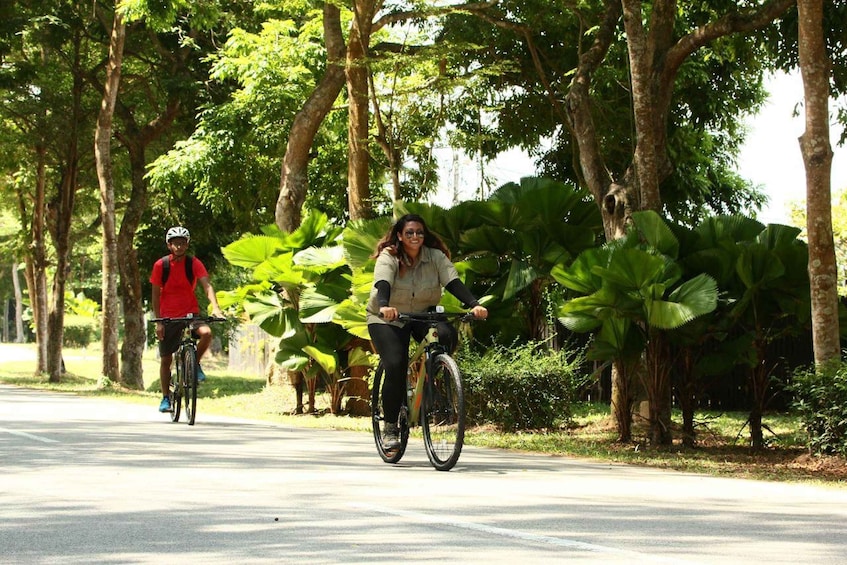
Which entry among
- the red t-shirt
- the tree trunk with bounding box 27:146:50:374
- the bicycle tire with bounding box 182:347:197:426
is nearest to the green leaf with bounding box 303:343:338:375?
the bicycle tire with bounding box 182:347:197:426

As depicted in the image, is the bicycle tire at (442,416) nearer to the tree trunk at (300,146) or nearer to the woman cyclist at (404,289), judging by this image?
the woman cyclist at (404,289)

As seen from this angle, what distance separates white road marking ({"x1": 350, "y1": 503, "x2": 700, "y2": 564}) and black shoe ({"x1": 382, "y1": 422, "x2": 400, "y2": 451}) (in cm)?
267

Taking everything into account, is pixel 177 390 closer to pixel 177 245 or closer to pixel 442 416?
pixel 177 245

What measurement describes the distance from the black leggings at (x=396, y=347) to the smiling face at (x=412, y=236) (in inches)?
24.5

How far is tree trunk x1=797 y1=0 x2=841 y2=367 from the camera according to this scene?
12891mm

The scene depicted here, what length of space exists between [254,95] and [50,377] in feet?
43.2

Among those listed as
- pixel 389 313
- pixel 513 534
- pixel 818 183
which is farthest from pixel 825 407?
pixel 513 534

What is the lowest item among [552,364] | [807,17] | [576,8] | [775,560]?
[775,560]

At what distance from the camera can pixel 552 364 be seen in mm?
16016

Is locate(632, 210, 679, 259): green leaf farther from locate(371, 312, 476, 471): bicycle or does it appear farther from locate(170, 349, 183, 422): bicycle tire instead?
locate(170, 349, 183, 422): bicycle tire

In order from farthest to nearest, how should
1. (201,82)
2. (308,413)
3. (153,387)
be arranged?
(153,387)
(201,82)
(308,413)

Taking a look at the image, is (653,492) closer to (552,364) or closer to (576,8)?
(552,364)

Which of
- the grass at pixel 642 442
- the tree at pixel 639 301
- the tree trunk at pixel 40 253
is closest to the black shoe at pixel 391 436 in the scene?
the grass at pixel 642 442

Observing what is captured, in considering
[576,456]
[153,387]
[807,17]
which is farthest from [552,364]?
[153,387]
